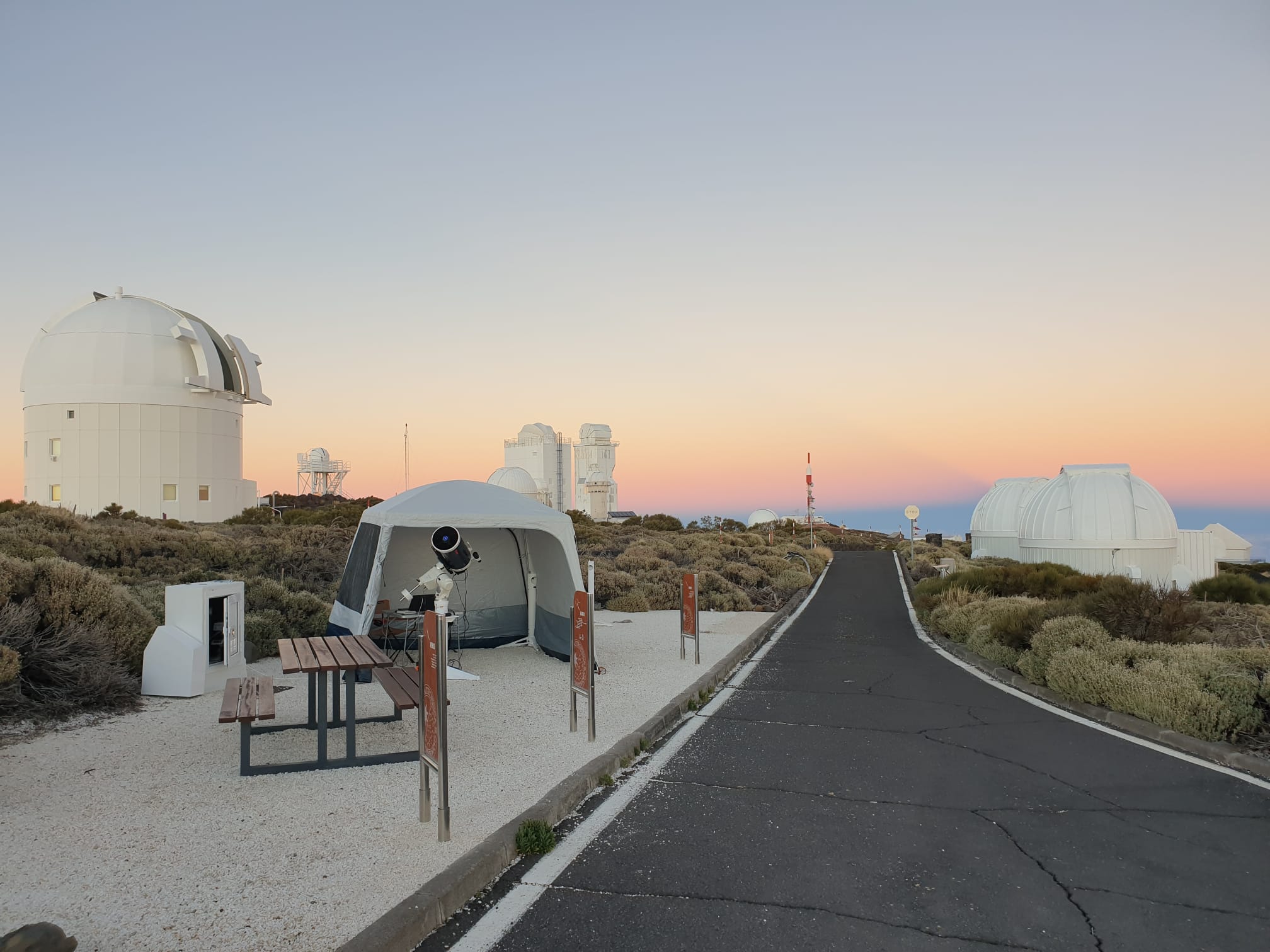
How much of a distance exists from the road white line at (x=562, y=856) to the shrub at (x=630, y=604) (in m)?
9.96

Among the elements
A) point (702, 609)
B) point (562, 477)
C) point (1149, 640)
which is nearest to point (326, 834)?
point (1149, 640)

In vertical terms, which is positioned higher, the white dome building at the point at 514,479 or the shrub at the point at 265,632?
the white dome building at the point at 514,479

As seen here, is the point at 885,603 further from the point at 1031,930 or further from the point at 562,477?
the point at 562,477

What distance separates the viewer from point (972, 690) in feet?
31.0

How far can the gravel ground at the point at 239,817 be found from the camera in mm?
3635

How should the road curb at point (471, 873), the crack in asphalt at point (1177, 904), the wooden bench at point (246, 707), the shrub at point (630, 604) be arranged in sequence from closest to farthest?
the road curb at point (471, 873) < the crack in asphalt at point (1177, 904) < the wooden bench at point (246, 707) < the shrub at point (630, 604)

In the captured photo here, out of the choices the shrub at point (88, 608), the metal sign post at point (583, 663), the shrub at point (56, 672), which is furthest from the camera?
the shrub at point (88, 608)

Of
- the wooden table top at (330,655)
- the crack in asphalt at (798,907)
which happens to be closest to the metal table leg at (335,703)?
the wooden table top at (330,655)

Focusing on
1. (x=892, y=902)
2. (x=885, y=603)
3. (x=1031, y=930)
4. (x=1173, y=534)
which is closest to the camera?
(x=1031, y=930)

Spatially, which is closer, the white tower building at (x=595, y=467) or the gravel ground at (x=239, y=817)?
the gravel ground at (x=239, y=817)

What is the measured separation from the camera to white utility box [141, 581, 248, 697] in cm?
866

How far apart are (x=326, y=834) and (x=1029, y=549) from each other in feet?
102

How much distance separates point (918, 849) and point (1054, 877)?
27.0 inches

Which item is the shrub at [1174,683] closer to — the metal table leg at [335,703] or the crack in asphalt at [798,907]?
the crack in asphalt at [798,907]
